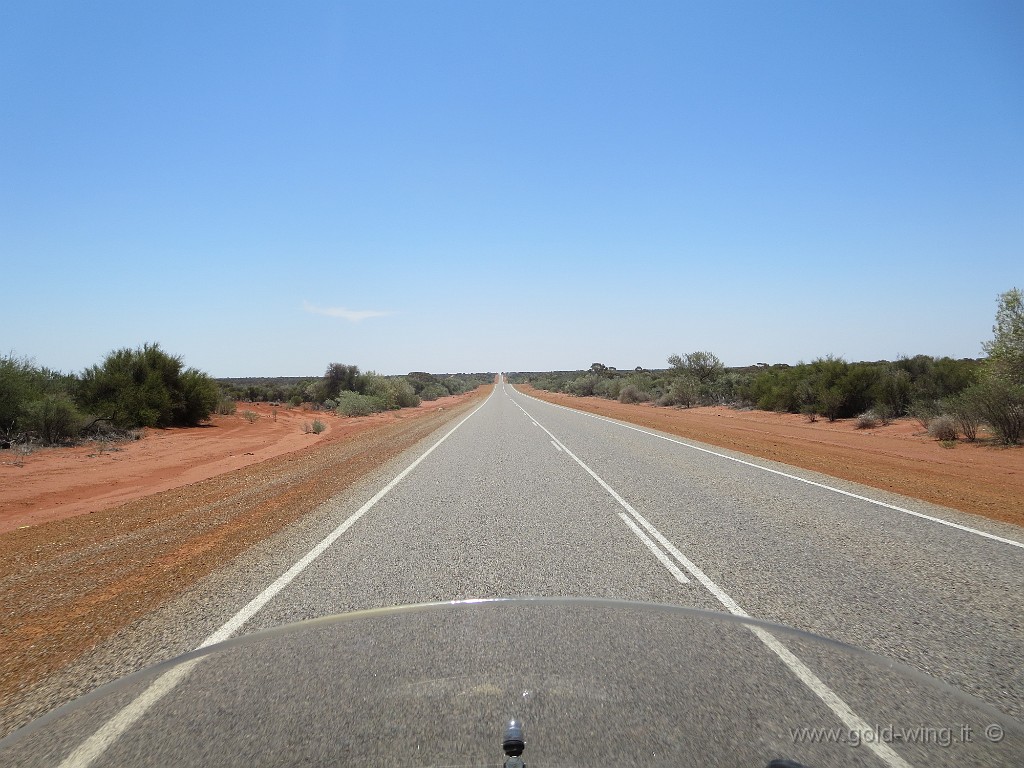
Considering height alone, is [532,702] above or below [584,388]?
below

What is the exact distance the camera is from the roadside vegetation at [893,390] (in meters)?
19.3

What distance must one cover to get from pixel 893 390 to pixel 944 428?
8957mm

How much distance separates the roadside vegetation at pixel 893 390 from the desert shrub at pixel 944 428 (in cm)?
3

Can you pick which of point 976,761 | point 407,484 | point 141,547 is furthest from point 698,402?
point 976,761

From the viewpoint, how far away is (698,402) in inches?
1896

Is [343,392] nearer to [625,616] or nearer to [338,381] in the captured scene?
[338,381]

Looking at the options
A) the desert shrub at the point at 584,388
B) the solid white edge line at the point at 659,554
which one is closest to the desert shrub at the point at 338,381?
the desert shrub at the point at 584,388

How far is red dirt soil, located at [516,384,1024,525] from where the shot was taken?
1115 centimetres

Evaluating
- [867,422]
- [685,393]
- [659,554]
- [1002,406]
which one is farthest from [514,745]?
[685,393]

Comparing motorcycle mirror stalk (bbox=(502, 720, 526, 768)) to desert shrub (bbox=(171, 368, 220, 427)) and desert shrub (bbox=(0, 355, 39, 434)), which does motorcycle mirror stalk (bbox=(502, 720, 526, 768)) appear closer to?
desert shrub (bbox=(0, 355, 39, 434))

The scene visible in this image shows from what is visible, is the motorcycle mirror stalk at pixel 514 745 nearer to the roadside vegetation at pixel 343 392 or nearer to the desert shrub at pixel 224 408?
the desert shrub at pixel 224 408

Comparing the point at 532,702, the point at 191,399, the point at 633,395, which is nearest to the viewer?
the point at 532,702

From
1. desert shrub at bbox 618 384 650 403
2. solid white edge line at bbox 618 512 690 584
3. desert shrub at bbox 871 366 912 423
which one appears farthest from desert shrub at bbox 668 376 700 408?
solid white edge line at bbox 618 512 690 584

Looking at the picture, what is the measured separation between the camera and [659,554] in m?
6.71
